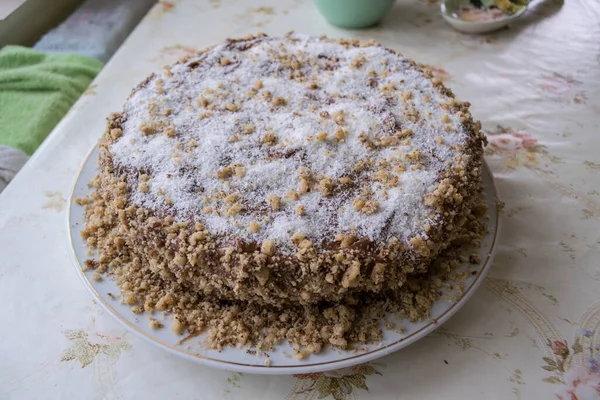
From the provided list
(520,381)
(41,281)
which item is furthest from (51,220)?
(520,381)

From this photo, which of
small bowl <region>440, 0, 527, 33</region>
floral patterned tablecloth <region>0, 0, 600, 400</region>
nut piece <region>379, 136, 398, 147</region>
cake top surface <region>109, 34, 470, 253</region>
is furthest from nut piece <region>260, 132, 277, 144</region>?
small bowl <region>440, 0, 527, 33</region>

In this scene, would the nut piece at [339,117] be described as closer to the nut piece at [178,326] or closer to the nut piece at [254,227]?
the nut piece at [254,227]

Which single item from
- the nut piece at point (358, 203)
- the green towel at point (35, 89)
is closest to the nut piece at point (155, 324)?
the nut piece at point (358, 203)

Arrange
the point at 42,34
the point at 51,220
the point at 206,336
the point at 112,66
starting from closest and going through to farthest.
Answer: the point at 206,336 < the point at 51,220 < the point at 112,66 < the point at 42,34

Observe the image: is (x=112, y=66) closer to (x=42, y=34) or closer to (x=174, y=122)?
(x=42, y=34)

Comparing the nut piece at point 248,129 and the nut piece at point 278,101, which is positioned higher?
the nut piece at point 278,101

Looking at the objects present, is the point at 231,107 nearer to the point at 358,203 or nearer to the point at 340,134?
the point at 340,134

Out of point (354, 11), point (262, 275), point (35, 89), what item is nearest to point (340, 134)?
point (262, 275)

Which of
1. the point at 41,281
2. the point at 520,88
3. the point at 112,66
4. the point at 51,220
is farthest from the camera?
the point at 112,66
